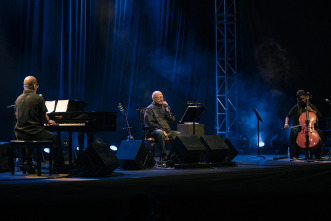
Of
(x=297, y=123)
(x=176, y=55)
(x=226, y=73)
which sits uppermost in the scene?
(x=176, y=55)

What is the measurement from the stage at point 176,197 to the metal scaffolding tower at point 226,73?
555cm

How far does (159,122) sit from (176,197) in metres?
3.98

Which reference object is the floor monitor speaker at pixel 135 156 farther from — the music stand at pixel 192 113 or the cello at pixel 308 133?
the cello at pixel 308 133

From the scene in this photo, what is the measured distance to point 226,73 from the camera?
11453mm

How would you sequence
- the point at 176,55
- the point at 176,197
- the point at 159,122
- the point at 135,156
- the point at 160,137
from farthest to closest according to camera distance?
the point at 176,55, the point at 159,122, the point at 160,137, the point at 135,156, the point at 176,197

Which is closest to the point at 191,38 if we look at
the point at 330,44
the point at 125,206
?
the point at 330,44

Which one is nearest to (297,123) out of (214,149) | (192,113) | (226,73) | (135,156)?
(214,149)

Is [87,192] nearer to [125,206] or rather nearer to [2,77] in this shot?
[125,206]

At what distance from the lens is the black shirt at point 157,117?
8.02 metres

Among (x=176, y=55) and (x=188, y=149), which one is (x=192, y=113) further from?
(x=176, y=55)

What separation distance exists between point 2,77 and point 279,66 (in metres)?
7.30

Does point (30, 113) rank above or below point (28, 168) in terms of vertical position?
above

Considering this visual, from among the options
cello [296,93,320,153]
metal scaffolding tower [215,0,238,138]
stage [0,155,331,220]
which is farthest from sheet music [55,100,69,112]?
metal scaffolding tower [215,0,238,138]

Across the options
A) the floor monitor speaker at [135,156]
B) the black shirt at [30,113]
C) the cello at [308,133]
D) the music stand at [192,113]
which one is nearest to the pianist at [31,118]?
the black shirt at [30,113]
